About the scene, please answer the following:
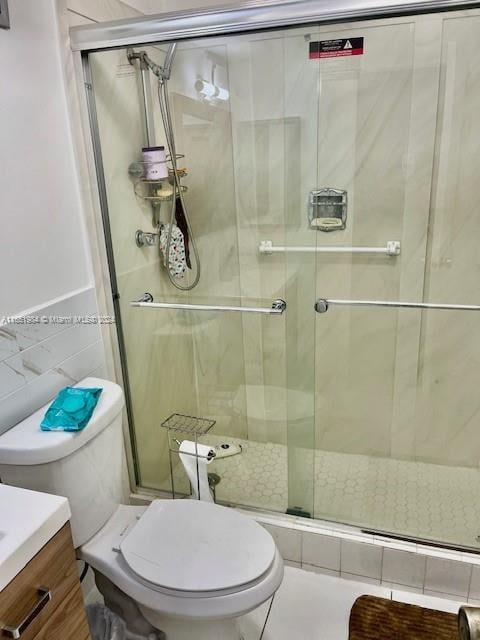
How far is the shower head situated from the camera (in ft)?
5.68

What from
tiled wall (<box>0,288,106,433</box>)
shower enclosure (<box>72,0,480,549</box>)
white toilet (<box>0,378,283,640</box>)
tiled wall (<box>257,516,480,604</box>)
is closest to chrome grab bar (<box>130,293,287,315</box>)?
shower enclosure (<box>72,0,480,549</box>)

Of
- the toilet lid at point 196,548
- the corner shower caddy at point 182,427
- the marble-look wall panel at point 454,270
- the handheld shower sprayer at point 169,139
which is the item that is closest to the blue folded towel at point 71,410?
the toilet lid at point 196,548

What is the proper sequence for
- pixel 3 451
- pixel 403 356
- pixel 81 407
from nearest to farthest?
1. pixel 3 451
2. pixel 81 407
3. pixel 403 356

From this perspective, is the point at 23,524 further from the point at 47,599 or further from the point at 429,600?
the point at 429,600

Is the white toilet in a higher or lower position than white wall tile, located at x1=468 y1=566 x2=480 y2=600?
higher

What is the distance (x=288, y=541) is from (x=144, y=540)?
0.70m

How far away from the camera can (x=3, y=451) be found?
1.26 m

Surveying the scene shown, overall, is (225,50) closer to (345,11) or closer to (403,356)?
(345,11)

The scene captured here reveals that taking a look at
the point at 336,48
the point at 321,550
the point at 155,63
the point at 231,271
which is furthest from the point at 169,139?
the point at 321,550

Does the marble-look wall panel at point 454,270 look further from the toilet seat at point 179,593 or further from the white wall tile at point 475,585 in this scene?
the toilet seat at point 179,593

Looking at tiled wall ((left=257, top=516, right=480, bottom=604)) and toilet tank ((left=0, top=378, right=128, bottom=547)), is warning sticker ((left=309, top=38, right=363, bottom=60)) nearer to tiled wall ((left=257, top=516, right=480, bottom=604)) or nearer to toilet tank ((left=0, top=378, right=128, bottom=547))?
toilet tank ((left=0, top=378, right=128, bottom=547))

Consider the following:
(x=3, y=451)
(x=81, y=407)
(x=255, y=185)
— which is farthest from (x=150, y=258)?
(x=3, y=451)

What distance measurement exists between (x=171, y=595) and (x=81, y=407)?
0.56 meters

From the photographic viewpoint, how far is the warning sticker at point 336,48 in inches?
68.6
